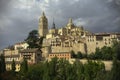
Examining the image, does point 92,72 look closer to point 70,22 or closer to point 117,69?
point 117,69

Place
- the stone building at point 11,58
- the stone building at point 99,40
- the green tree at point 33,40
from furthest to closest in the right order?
the green tree at point 33,40, the stone building at point 99,40, the stone building at point 11,58

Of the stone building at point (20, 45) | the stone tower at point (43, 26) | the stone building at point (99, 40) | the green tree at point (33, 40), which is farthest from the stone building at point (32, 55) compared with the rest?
the stone tower at point (43, 26)

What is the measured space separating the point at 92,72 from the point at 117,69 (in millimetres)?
3292

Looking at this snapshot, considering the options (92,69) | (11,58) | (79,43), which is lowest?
(92,69)

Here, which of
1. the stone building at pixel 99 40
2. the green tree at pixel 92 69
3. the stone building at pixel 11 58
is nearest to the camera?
the green tree at pixel 92 69

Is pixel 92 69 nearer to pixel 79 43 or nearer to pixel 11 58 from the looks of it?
pixel 79 43

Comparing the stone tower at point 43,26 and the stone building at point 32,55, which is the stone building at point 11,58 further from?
the stone tower at point 43,26

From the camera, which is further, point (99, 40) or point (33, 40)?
point (33, 40)

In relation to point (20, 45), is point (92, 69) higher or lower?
lower

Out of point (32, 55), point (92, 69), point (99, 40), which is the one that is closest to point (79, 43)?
point (99, 40)

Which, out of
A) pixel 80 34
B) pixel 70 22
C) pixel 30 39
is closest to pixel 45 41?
pixel 30 39

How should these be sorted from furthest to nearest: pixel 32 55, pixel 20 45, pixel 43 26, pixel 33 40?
1. pixel 43 26
2. pixel 20 45
3. pixel 33 40
4. pixel 32 55

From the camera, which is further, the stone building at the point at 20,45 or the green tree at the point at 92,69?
the stone building at the point at 20,45

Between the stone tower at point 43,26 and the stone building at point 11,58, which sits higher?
the stone tower at point 43,26
